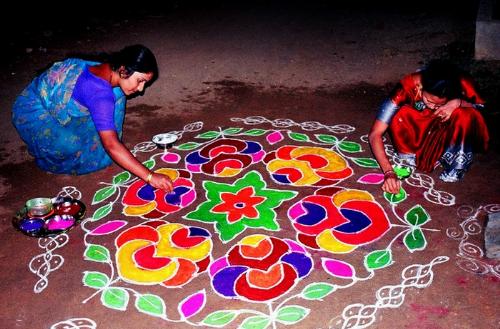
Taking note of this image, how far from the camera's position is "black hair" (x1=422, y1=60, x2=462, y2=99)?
2701mm

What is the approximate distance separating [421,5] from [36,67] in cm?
670

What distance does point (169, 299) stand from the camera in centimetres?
244

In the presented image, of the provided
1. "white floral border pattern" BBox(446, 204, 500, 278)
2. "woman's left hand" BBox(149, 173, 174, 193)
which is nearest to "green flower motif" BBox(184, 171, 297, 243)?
"woman's left hand" BBox(149, 173, 174, 193)

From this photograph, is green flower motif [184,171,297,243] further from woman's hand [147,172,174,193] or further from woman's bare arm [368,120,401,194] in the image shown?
woman's bare arm [368,120,401,194]

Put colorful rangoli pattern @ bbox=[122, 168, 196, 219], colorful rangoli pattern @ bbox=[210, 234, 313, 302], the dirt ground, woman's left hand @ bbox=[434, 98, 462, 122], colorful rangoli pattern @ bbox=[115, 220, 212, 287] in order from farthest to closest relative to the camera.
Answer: colorful rangoli pattern @ bbox=[122, 168, 196, 219] < woman's left hand @ bbox=[434, 98, 462, 122] < colorful rangoli pattern @ bbox=[115, 220, 212, 287] < colorful rangoli pattern @ bbox=[210, 234, 313, 302] < the dirt ground

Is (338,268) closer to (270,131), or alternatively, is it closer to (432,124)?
(432,124)

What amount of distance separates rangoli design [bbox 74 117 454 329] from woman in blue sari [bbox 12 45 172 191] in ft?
1.22

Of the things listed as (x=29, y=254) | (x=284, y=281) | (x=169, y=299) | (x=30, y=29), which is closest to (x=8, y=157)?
(x=29, y=254)

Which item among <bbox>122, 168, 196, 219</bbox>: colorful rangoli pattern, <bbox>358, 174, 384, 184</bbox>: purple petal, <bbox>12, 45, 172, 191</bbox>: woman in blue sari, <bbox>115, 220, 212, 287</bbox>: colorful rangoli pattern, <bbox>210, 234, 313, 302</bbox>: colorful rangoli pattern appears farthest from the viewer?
<bbox>358, 174, 384, 184</bbox>: purple petal

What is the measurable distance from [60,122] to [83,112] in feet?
0.62

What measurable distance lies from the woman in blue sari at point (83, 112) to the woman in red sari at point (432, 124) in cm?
159

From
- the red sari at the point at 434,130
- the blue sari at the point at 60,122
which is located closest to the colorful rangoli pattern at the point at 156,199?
the blue sari at the point at 60,122

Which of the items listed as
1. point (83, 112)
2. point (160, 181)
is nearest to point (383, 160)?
point (160, 181)

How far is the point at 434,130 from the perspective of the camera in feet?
10.5
